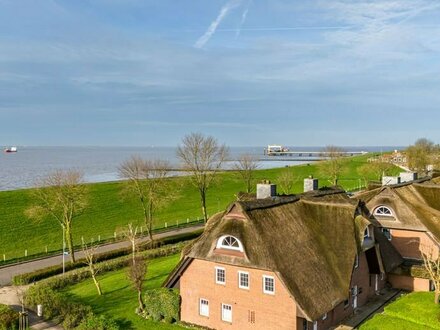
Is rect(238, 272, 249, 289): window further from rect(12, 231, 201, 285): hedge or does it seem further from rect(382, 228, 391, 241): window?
rect(12, 231, 201, 285): hedge

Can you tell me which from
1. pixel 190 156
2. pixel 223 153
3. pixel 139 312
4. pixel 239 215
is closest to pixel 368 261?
pixel 239 215

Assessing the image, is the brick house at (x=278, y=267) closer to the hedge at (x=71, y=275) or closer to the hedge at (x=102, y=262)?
the hedge at (x=71, y=275)

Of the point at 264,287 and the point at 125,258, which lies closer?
the point at 264,287

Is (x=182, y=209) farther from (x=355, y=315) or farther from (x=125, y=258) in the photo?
(x=355, y=315)

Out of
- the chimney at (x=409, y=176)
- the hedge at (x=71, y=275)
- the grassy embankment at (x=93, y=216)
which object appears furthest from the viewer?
the grassy embankment at (x=93, y=216)

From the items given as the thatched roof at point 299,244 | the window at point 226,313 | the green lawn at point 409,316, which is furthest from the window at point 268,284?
the green lawn at point 409,316

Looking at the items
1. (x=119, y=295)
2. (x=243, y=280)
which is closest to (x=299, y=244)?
(x=243, y=280)

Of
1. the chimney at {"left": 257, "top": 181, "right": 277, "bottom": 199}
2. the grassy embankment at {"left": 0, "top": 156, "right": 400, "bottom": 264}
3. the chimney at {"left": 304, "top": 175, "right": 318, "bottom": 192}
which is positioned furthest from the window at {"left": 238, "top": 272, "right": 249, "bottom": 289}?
the grassy embankment at {"left": 0, "top": 156, "right": 400, "bottom": 264}

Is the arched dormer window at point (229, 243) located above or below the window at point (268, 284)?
above
